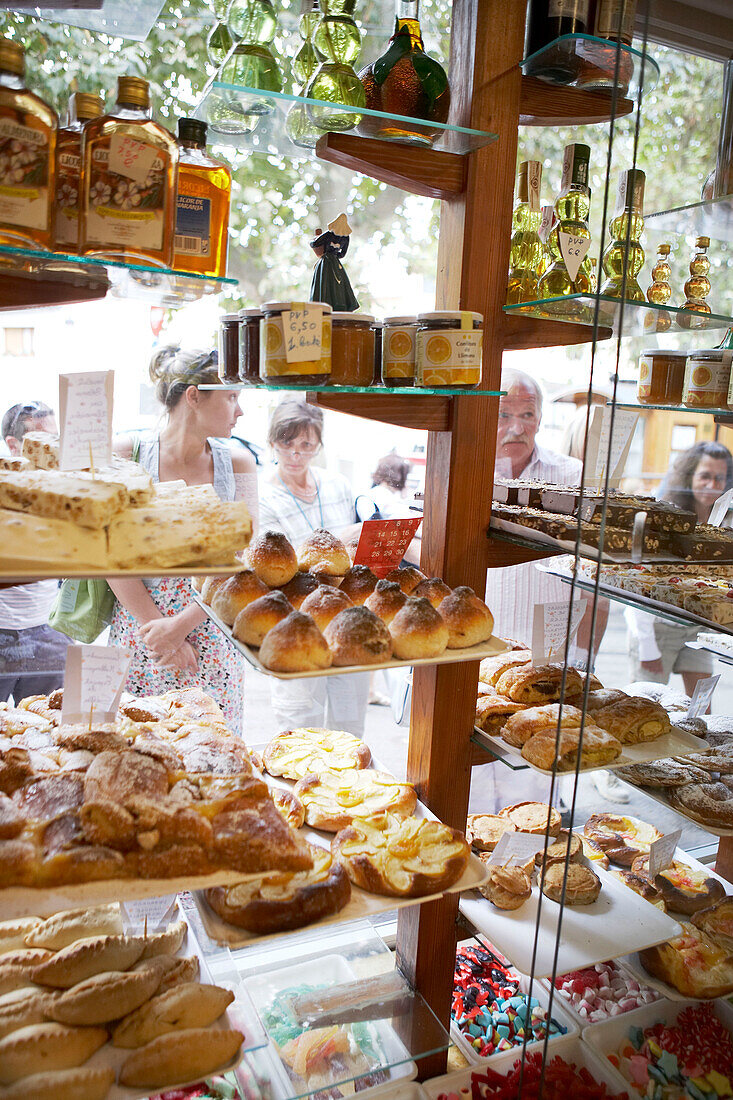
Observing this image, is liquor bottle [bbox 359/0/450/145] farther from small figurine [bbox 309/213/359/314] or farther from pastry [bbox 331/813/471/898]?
pastry [bbox 331/813/471/898]

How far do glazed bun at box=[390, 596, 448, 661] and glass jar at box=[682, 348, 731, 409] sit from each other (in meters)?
0.87

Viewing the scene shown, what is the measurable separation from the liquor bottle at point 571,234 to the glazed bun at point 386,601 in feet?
2.36

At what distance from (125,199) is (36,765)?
982mm

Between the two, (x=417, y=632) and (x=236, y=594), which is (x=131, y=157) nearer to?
(x=236, y=594)

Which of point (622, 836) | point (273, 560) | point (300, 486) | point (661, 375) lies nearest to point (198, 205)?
point (273, 560)

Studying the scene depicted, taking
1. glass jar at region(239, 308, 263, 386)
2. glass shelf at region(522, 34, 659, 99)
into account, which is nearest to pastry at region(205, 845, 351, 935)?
glass jar at region(239, 308, 263, 386)

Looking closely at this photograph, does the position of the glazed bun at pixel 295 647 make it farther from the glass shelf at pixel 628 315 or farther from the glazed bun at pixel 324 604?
the glass shelf at pixel 628 315

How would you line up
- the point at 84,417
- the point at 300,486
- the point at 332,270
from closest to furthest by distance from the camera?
the point at 84,417
the point at 332,270
the point at 300,486

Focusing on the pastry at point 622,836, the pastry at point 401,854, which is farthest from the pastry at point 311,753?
the pastry at point 622,836

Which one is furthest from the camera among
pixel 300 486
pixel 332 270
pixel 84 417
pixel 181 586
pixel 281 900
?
pixel 300 486

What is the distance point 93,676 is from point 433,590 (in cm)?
69

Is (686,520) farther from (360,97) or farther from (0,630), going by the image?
(0,630)

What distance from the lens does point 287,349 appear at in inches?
52.7

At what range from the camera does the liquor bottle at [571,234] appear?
1.62 metres
